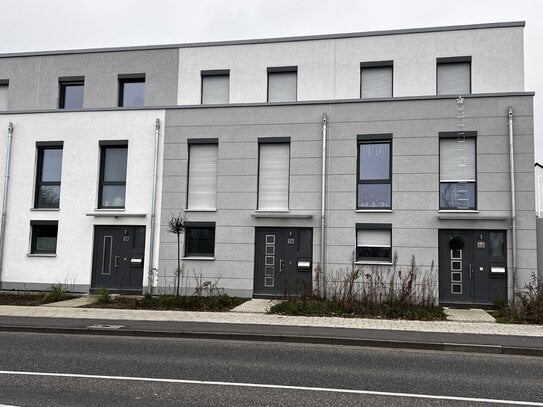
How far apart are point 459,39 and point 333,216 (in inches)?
289

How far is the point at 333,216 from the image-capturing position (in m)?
16.1

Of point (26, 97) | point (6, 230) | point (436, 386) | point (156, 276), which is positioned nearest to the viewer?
point (436, 386)

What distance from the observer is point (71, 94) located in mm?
19672

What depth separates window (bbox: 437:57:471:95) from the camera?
55.1 ft

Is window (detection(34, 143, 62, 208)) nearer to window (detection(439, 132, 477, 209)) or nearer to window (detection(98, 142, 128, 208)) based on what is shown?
window (detection(98, 142, 128, 208))

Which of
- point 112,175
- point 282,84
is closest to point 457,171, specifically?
point 282,84

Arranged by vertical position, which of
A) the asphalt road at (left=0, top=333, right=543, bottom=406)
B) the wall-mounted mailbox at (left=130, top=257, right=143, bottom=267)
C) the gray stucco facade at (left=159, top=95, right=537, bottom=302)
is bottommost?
the asphalt road at (left=0, top=333, right=543, bottom=406)

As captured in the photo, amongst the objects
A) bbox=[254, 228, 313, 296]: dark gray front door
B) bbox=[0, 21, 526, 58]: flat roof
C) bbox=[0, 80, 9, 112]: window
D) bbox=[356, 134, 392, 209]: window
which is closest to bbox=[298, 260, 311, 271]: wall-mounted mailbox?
bbox=[254, 228, 313, 296]: dark gray front door

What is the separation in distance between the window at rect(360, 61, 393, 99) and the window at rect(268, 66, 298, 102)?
2.42 meters

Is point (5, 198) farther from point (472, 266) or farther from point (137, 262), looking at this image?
point (472, 266)

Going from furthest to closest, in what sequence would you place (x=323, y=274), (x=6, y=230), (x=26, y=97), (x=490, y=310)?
(x=26, y=97), (x=6, y=230), (x=323, y=274), (x=490, y=310)

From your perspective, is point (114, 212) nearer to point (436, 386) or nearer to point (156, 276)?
point (156, 276)

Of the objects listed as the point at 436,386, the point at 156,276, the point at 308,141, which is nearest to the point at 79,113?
the point at 156,276

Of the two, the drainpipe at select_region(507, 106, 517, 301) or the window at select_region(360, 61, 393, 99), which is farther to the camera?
the window at select_region(360, 61, 393, 99)
